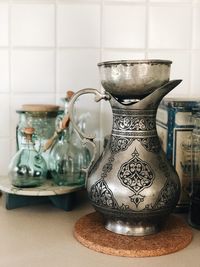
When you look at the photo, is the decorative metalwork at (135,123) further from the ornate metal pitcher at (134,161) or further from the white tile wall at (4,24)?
the white tile wall at (4,24)

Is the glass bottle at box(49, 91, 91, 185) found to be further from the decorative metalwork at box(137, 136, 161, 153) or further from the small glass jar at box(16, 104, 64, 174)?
the decorative metalwork at box(137, 136, 161, 153)

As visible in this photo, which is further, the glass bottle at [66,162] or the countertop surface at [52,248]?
the glass bottle at [66,162]

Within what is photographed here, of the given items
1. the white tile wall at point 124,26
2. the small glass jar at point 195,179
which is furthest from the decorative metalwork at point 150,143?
the white tile wall at point 124,26

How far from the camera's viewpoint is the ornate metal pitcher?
66 cm

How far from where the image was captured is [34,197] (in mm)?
866

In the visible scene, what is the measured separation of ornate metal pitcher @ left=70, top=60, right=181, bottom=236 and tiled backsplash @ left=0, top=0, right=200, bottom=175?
0.31 metres

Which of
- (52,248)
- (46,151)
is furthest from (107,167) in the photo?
(46,151)

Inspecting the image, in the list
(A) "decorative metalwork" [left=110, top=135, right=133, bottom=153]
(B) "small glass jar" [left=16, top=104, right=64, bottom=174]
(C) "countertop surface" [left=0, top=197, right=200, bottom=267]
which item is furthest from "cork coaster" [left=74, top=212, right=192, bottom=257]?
(B) "small glass jar" [left=16, top=104, right=64, bottom=174]

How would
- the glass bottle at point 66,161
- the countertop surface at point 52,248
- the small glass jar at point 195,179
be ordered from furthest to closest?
the glass bottle at point 66,161 → the small glass jar at point 195,179 → the countertop surface at point 52,248

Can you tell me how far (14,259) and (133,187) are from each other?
0.68 ft

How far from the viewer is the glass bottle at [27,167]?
0.85 metres

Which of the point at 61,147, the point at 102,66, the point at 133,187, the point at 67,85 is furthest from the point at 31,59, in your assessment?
the point at 133,187

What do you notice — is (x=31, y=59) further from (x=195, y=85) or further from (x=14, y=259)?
(x=14, y=259)

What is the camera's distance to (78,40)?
3.22 feet
